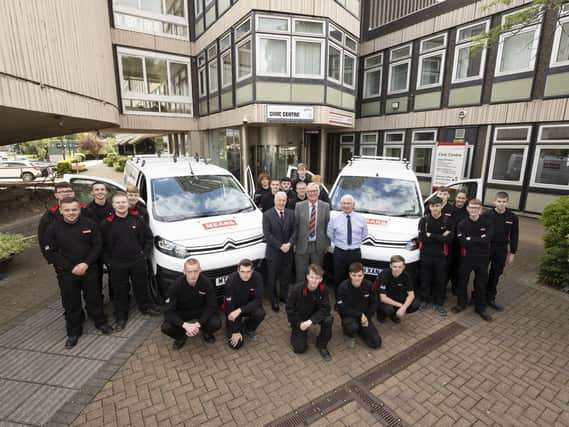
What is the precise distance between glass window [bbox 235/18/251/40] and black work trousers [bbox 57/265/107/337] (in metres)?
10.8

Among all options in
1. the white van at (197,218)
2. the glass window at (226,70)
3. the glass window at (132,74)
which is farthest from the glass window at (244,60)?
the white van at (197,218)

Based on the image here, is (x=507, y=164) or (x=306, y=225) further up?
(x=507, y=164)

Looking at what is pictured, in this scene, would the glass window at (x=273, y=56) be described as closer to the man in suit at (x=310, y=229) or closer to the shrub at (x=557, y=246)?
the man in suit at (x=310, y=229)

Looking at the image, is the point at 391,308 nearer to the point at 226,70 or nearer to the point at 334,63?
the point at 334,63

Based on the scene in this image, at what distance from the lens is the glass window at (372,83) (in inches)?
606

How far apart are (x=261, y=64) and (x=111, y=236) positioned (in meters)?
9.57

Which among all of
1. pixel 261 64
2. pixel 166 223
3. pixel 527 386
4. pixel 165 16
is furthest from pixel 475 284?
pixel 165 16

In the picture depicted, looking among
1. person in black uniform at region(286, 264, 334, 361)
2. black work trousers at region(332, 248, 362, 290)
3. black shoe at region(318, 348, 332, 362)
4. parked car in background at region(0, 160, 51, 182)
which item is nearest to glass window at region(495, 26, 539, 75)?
black work trousers at region(332, 248, 362, 290)

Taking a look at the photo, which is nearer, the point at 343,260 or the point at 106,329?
the point at 106,329

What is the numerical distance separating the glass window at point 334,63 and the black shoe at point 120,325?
440 inches

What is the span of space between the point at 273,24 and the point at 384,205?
9088 mm

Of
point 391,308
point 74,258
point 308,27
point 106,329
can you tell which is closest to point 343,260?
point 391,308

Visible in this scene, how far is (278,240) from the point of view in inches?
186

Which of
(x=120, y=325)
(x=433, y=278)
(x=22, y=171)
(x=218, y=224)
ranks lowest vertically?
(x=120, y=325)
